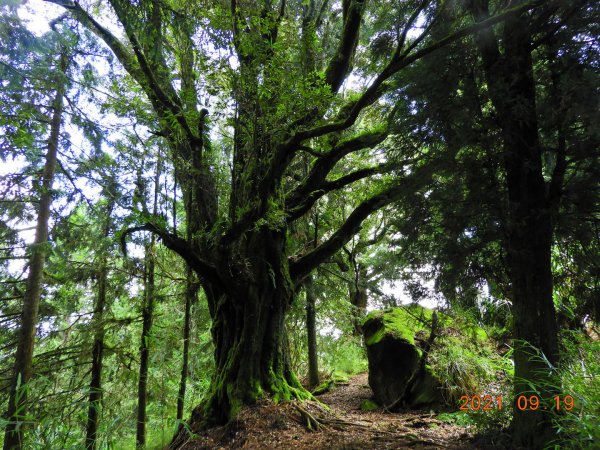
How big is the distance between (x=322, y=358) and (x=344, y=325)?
2269 millimetres

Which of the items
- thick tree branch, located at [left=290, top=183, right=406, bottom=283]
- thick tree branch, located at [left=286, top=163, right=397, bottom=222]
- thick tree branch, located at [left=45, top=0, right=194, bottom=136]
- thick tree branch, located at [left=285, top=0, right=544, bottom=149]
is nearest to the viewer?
thick tree branch, located at [left=285, top=0, right=544, bottom=149]

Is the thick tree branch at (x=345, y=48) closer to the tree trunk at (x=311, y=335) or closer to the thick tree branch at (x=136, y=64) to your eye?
the thick tree branch at (x=136, y=64)

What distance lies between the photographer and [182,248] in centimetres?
552

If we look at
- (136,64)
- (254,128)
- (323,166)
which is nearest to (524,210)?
(254,128)

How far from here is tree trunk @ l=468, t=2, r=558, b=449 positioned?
3.54 meters

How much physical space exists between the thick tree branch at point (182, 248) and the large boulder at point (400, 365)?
3564mm

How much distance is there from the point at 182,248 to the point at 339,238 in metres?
2.98

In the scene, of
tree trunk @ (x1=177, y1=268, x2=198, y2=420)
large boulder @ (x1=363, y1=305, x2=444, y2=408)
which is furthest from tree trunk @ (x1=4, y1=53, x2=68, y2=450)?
large boulder @ (x1=363, y1=305, x2=444, y2=408)

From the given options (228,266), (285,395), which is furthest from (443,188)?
(285,395)

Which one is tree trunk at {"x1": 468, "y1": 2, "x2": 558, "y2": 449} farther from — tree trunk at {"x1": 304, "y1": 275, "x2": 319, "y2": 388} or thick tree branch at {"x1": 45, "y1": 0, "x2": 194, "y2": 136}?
tree trunk at {"x1": 304, "y1": 275, "x2": 319, "y2": 388}

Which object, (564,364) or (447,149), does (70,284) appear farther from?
(564,364)

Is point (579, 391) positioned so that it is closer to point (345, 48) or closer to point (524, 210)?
point (524, 210)
